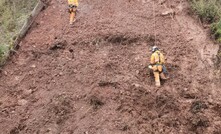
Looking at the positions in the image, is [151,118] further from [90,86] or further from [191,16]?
[191,16]

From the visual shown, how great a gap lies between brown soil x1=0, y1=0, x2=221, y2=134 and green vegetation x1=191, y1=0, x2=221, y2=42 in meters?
0.29

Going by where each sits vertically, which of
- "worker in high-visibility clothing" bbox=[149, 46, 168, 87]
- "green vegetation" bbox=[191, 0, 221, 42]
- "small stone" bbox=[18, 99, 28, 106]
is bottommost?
"small stone" bbox=[18, 99, 28, 106]

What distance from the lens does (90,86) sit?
8453 millimetres

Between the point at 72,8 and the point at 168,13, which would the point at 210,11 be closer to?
the point at 168,13

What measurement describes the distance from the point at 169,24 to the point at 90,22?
246 centimetres

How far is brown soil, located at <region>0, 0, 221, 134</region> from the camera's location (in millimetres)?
7668

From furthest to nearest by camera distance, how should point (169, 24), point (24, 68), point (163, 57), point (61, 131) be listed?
point (169, 24)
point (24, 68)
point (163, 57)
point (61, 131)

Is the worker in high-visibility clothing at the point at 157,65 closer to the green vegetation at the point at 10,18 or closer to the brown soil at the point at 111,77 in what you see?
the brown soil at the point at 111,77

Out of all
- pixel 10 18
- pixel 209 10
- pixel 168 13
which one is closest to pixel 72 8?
pixel 10 18

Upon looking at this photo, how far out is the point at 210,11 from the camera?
981cm

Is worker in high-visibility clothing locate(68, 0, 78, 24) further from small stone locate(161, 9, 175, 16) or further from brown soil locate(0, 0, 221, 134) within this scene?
small stone locate(161, 9, 175, 16)

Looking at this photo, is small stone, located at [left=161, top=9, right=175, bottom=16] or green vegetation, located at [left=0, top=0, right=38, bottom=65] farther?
small stone, located at [left=161, top=9, right=175, bottom=16]

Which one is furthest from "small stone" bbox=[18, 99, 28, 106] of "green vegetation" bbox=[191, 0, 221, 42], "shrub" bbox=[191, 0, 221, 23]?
"shrub" bbox=[191, 0, 221, 23]

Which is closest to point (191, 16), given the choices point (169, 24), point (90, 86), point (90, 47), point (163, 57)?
point (169, 24)
